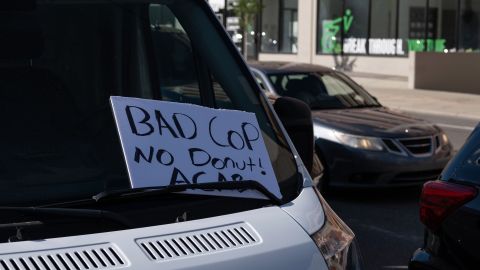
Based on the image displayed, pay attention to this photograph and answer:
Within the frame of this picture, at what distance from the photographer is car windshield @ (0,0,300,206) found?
3053mm

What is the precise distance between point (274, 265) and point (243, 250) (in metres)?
0.12

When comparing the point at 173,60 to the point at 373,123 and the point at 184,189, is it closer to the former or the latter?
the point at 184,189

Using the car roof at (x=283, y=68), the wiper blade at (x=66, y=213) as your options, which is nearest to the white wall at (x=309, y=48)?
the car roof at (x=283, y=68)

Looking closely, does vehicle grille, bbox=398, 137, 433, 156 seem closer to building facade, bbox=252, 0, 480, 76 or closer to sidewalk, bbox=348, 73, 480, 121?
sidewalk, bbox=348, 73, 480, 121

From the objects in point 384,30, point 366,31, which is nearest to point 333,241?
point 384,30

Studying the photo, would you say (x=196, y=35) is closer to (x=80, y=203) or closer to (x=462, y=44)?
(x=80, y=203)

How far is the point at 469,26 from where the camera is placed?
29.0 meters

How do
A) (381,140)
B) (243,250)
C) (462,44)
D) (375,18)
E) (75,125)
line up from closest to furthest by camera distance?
(243,250), (75,125), (381,140), (462,44), (375,18)

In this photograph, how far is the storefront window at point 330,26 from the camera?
109 feet

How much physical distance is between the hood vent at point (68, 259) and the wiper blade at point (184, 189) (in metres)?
0.32

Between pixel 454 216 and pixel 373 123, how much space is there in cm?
556

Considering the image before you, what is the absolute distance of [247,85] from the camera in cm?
370

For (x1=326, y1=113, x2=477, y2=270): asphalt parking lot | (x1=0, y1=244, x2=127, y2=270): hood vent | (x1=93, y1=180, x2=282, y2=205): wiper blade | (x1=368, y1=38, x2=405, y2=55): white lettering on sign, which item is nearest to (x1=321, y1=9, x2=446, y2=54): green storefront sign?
(x1=368, y1=38, x2=405, y2=55): white lettering on sign

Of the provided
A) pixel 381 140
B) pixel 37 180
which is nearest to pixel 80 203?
pixel 37 180
